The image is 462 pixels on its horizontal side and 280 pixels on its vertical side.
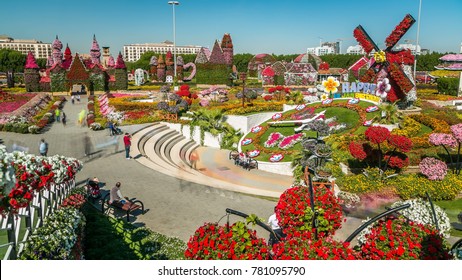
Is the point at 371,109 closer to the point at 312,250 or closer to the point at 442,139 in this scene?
the point at 442,139

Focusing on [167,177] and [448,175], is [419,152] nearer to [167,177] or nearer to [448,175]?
[448,175]

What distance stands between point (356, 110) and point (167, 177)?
601 inches

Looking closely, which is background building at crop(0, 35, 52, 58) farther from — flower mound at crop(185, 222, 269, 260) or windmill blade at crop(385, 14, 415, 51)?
flower mound at crop(185, 222, 269, 260)

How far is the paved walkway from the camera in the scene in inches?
452

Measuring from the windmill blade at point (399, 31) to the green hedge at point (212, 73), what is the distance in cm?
3159

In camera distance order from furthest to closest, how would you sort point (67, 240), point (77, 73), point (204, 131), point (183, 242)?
1. point (77, 73)
2. point (204, 131)
3. point (183, 242)
4. point (67, 240)

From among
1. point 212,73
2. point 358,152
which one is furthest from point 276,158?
point 212,73

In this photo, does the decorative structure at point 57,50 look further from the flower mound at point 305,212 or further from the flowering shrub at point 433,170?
the flower mound at point 305,212

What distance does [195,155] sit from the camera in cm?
2458

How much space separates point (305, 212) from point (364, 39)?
25.3 m

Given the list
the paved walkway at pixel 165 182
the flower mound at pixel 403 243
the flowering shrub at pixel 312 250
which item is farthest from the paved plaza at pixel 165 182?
the flowering shrub at pixel 312 250

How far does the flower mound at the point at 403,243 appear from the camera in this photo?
5.64 m

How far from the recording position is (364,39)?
28297 mm
